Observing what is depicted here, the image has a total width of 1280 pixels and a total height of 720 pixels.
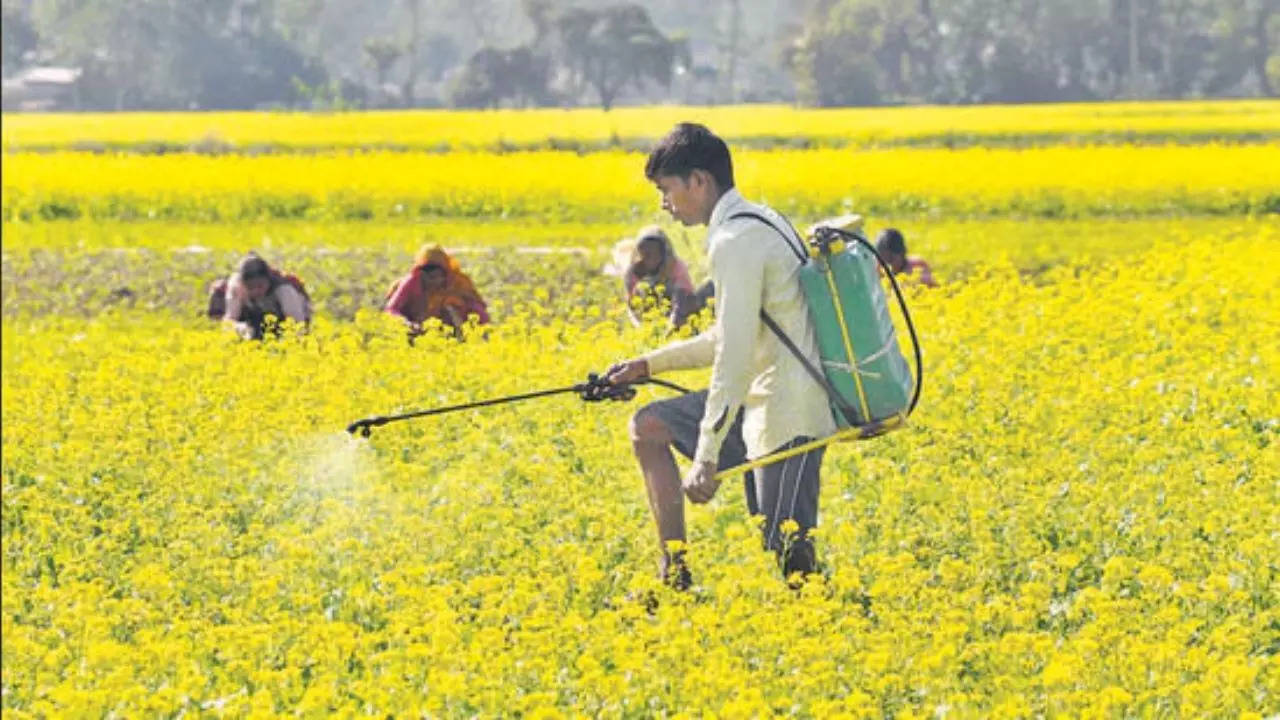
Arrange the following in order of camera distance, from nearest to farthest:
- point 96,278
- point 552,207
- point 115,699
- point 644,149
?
1. point 115,699
2. point 96,278
3. point 552,207
4. point 644,149

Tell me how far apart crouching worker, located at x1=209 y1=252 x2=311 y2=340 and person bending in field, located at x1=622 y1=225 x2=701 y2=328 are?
178 cm

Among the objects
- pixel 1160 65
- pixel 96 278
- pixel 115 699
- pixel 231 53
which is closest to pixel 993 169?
pixel 96 278

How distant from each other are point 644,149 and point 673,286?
25332 millimetres

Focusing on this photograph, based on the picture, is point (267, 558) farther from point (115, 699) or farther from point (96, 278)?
point (96, 278)

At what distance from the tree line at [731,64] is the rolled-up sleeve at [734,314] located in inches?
2221

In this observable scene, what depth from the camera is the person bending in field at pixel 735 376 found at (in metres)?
6.31

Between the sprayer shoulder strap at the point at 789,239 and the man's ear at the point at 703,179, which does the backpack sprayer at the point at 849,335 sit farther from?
the man's ear at the point at 703,179

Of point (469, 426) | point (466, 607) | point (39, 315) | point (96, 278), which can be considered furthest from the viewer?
point (96, 278)

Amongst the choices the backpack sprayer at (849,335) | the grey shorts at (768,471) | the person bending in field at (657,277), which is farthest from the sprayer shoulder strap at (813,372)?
the person bending in field at (657,277)

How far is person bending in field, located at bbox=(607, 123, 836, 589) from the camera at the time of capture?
6.31 m

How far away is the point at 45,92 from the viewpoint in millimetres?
96062

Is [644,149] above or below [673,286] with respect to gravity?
below

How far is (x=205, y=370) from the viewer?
11.1 meters

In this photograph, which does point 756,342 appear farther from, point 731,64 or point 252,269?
point 731,64
